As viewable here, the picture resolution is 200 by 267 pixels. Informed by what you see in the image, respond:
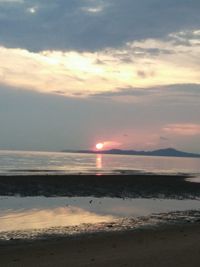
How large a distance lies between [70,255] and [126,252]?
161 cm

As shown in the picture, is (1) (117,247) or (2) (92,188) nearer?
(1) (117,247)

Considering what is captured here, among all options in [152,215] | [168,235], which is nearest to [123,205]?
[152,215]

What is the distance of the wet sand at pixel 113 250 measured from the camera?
38.9 feet

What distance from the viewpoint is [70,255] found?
43.6ft

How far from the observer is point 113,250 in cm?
1420

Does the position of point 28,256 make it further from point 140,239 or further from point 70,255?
point 140,239

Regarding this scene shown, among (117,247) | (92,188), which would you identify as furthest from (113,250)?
(92,188)

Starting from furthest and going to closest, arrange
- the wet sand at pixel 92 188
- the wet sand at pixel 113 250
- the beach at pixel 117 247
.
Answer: the wet sand at pixel 92 188
the beach at pixel 117 247
the wet sand at pixel 113 250

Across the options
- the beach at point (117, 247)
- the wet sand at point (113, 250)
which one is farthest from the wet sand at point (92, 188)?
the wet sand at point (113, 250)

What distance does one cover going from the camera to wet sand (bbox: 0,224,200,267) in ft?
38.9

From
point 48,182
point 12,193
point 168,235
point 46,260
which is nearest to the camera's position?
point 46,260

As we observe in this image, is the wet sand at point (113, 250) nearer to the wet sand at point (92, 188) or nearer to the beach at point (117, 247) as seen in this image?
the beach at point (117, 247)

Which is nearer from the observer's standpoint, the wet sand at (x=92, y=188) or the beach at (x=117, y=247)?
the beach at (x=117, y=247)

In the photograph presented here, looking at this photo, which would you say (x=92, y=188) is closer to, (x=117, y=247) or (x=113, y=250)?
(x=117, y=247)
